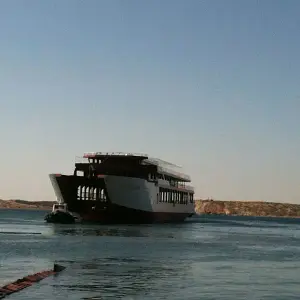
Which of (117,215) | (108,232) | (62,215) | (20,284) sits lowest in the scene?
(20,284)

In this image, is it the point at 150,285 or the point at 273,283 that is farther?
the point at 273,283

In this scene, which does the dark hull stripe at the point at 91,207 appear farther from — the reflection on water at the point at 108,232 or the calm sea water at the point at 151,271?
the calm sea water at the point at 151,271

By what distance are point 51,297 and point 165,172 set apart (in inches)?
4021

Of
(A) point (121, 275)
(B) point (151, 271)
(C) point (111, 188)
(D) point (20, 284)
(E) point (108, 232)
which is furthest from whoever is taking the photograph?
(C) point (111, 188)

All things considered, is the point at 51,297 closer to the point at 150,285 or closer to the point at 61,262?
the point at 150,285

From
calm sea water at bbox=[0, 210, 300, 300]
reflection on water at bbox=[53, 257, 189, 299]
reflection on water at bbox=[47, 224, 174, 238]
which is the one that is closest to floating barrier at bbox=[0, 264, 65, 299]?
calm sea water at bbox=[0, 210, 300, 300]

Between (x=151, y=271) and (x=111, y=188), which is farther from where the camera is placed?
(x=111, y=188)

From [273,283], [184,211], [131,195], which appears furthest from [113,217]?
[273,283]

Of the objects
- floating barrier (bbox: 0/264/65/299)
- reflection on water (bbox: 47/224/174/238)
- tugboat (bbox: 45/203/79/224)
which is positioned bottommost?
floating barrier (bbox: 0/264/65/299)

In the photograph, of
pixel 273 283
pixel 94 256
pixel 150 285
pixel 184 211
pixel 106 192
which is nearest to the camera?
pixel 150 285

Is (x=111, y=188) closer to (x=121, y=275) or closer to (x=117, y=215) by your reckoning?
(x=117, y=215)

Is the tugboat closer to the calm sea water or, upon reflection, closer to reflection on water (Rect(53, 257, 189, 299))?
the calm sea water

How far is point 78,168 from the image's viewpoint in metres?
117

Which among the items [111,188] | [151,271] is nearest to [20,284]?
[151,271]
